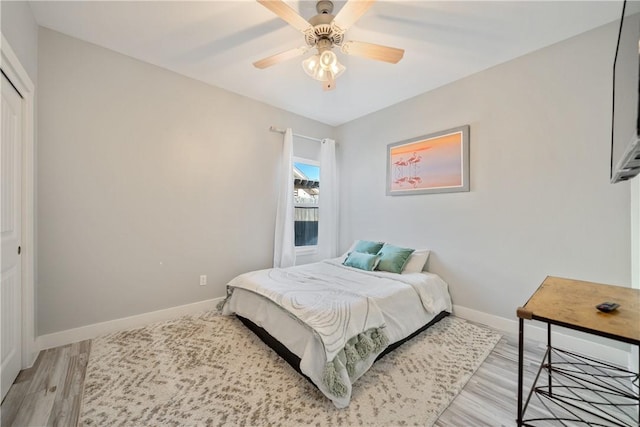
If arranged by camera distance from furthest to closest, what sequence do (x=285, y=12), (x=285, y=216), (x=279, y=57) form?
(x=285, y=216), (x=279, y=57), (x=285, y=12)

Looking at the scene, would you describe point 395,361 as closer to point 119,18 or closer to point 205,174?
point 205,174

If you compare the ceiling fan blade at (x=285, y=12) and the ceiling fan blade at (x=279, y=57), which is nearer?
the ceiling fan blade at (x=285, y=12)

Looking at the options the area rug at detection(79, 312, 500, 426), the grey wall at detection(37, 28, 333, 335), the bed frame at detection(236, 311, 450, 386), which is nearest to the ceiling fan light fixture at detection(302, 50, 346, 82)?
the grey wall at detection(37, 28, 333, 335)

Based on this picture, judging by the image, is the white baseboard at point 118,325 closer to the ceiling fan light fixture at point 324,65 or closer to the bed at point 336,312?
the bed at point 336,312

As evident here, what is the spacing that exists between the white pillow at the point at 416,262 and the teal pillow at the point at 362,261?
1.22 ft

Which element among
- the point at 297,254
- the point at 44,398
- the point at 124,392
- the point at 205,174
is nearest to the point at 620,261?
the point at 297,254

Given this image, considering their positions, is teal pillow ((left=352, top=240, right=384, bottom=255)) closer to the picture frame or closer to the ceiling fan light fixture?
the picture frame

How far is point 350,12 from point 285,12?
1.33 feet

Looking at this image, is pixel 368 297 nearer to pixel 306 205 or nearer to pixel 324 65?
pixel 324 65

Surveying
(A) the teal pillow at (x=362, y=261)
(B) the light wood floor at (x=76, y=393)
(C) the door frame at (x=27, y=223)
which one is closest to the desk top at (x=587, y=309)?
(B) the light wood floor at (x=76, y=393)

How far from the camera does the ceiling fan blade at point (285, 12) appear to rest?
1.46 m

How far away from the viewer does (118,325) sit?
8.19ft

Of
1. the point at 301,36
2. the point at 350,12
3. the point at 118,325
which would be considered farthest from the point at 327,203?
the point at 118,325

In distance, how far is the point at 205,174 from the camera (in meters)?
3.07
